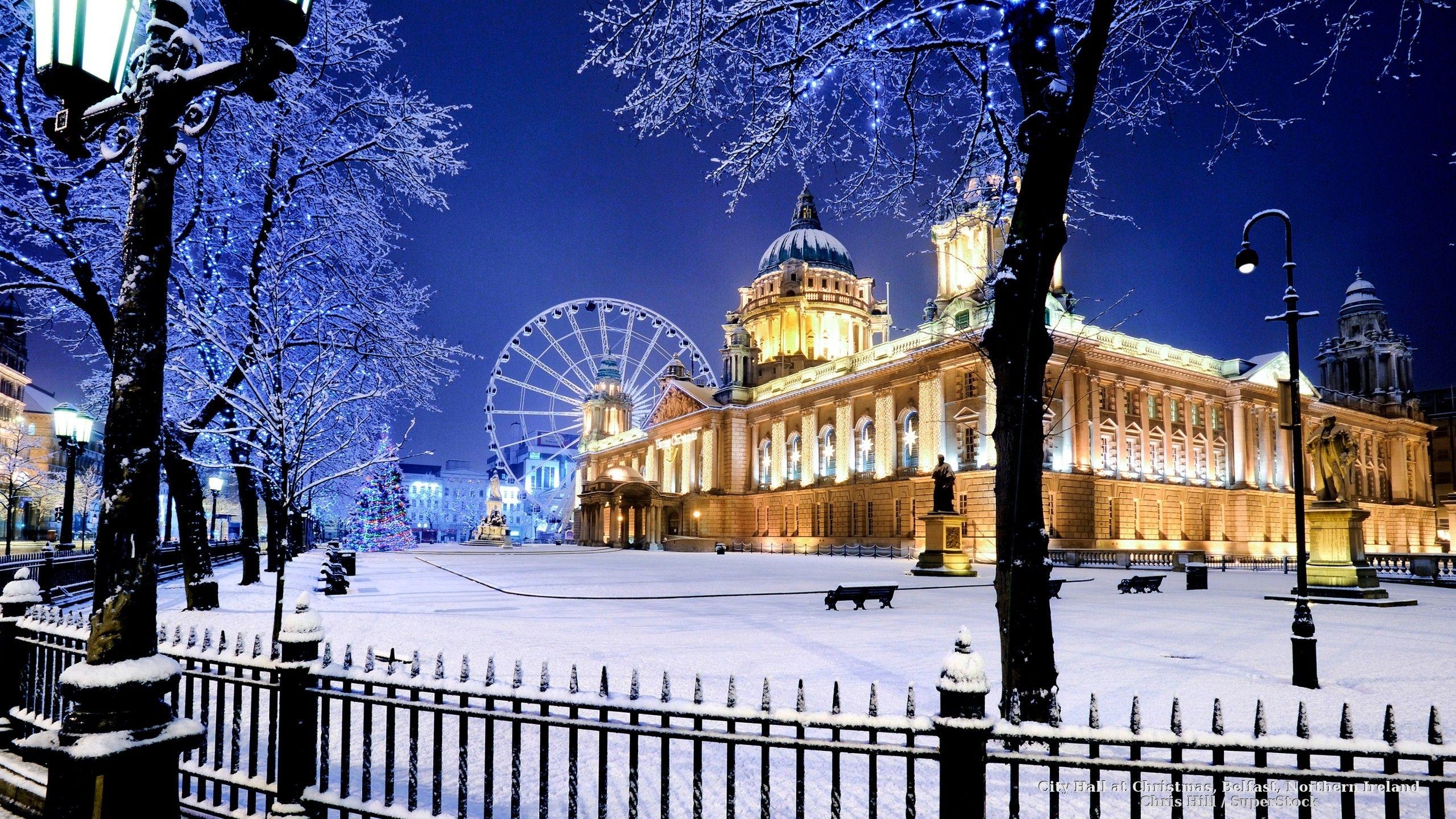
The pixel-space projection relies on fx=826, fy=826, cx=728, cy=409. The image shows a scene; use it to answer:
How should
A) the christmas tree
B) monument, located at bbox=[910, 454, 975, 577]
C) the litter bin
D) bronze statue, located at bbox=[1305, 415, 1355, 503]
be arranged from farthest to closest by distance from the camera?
the christmas tree < monument, located at bbox=[910, 454, 975, 577] < the litter bin < bronze statue, located at bbox=[1305, 415, 1355, 503]

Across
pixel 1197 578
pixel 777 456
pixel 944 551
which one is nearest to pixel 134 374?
pixel 1197 578

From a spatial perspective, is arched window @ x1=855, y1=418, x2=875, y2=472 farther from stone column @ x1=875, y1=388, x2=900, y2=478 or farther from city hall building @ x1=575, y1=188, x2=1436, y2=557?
stone column @ x1=875, y1=388, x2=900, y2=478

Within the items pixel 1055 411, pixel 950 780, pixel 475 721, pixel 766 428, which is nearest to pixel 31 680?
pixel 475 721

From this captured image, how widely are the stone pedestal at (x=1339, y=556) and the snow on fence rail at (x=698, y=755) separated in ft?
53.9

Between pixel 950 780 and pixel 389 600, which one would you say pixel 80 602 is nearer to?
pixel 389 600

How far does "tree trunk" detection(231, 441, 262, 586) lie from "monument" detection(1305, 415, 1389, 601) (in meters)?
25.6

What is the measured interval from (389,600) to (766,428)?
172 feet

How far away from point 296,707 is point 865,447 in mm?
54406

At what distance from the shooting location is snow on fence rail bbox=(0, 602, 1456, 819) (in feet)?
11.3

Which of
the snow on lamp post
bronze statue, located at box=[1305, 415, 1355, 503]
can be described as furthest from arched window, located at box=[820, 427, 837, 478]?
the snow on lamp post

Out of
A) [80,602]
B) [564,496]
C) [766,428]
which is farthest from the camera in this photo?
[564,496]

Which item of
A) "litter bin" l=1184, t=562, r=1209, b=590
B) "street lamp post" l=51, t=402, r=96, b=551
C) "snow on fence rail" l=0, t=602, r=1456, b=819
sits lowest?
"litter bin" l=1184, t=562, r=1209, b=590

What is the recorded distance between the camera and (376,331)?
59.3ft

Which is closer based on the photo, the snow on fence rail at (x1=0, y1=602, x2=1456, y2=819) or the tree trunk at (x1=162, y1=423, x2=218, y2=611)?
the snow on fence rail at (x1=0, y1=602, x2=1456, y2=819)
